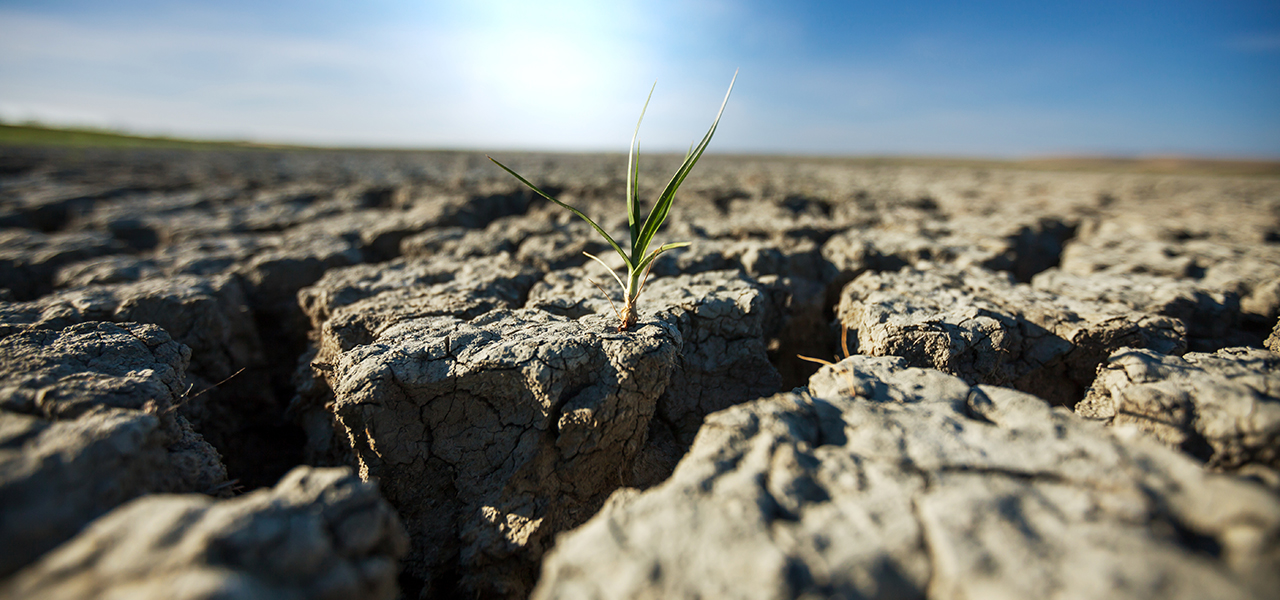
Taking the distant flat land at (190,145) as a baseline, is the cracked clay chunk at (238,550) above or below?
below

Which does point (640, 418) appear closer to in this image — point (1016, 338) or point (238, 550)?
point (238, 550)

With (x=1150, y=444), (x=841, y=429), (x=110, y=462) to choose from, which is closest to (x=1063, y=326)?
(x=1150, y=444)

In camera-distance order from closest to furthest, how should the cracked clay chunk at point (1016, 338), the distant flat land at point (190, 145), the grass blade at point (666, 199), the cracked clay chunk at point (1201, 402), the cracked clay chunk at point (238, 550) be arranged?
the cracked clay chunk at point (238, 550) < the cracked clay chunk at point (1201, 402) < the grass blade at point (666, 199) < the cracked clay chunk at point (1016, 338) < the distant flat land at point (190, 145)

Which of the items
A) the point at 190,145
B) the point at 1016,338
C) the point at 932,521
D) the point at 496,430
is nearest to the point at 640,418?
the point at 496,430

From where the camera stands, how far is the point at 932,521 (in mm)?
1129

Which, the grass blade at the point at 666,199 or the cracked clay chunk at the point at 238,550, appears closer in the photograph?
the cracked clay chunk at the point at 238,550

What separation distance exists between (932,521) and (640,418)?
106cm

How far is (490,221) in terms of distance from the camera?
5.14m

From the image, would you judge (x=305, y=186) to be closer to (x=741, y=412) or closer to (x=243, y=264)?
(x=243, y=264)

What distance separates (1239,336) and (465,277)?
4.48m

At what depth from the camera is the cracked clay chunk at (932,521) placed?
1005 mm

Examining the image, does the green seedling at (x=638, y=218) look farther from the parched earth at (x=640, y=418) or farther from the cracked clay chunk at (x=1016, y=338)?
the cracked clay chunk at (x=1016, y=338)

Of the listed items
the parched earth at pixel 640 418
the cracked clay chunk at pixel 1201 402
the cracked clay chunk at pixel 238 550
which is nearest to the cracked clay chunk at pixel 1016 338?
the parched earth at pixel 640 418

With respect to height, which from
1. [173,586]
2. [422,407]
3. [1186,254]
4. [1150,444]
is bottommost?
[422,407]
